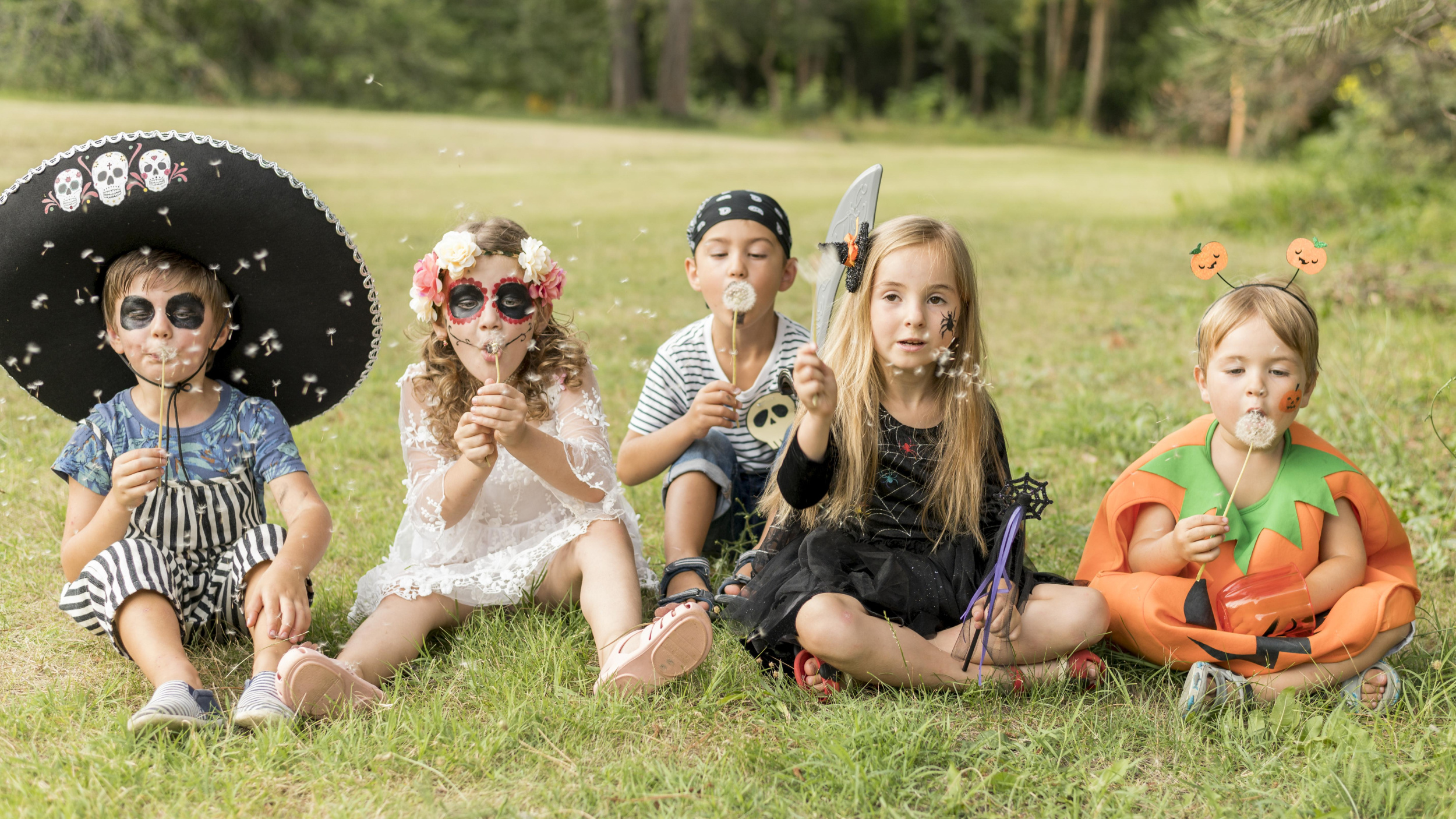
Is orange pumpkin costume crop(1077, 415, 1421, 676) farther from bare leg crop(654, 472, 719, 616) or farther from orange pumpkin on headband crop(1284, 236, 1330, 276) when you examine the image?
bare leg crop(654, 472, 719, 616)

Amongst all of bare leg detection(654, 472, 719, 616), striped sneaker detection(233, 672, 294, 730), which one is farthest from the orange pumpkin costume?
striped sneaker detection(233, 672, 294, 730)

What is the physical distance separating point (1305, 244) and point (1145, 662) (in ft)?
3.41

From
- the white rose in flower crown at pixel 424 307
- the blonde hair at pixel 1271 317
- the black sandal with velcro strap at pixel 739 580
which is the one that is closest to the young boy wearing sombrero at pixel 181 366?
the white rose in flower crown at pixel 424 307

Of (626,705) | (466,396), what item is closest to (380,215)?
(466,396)

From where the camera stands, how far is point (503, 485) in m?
3.00

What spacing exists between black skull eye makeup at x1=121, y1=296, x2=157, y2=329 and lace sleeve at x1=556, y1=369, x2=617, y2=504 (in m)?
0.99

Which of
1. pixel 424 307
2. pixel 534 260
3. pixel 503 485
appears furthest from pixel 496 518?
pixel 534 260

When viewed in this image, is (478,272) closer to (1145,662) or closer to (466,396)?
(466,396)

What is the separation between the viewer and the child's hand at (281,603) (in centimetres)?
249

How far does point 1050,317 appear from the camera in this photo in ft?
23.9

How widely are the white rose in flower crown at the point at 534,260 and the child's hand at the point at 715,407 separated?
503 mm

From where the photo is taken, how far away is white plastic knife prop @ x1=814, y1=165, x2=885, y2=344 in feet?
8.41

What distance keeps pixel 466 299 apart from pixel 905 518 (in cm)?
121

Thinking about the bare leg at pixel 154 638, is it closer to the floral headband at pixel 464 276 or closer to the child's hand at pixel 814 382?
the floral headband at pixel 464 276
